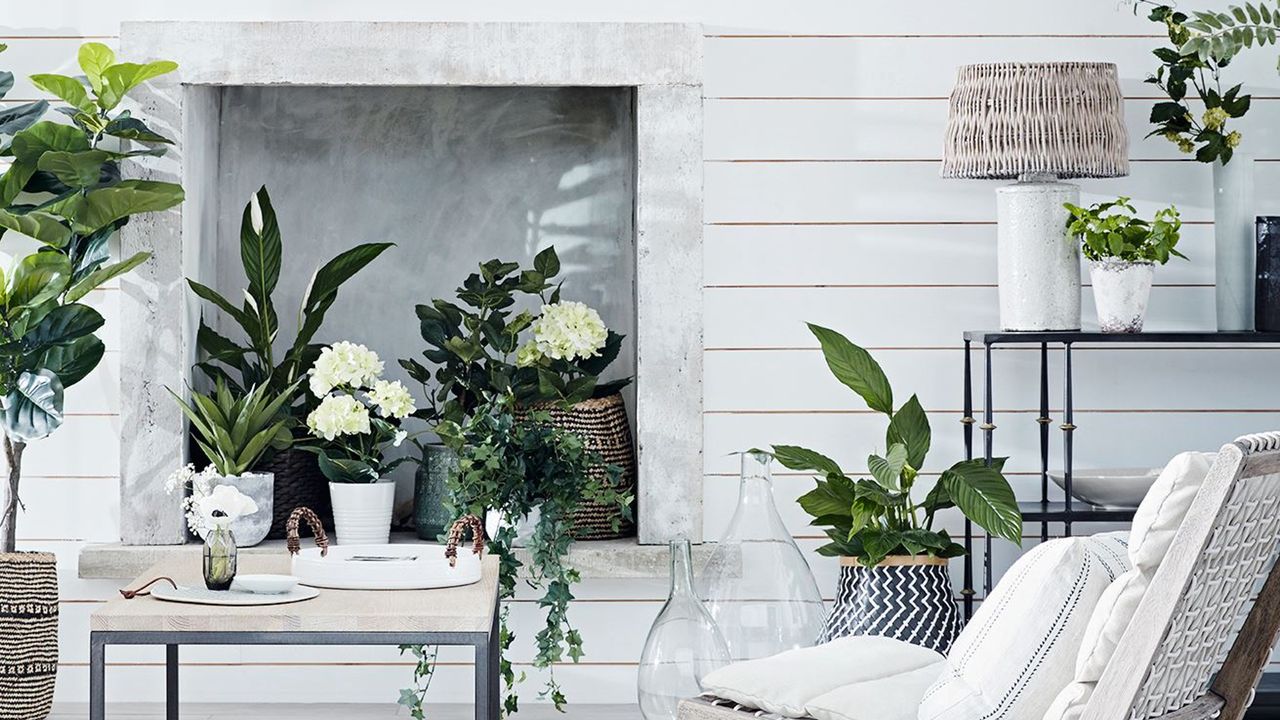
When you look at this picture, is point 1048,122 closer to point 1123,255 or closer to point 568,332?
point 1123,255

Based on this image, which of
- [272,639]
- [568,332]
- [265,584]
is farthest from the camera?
[568,332]

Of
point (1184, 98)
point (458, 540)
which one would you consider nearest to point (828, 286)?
point (1184, 98)

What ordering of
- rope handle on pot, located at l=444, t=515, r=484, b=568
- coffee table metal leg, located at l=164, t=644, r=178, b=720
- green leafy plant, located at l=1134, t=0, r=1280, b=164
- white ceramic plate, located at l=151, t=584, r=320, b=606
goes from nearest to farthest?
white ceramic plate, located at l=151, t=584, r=320, b=606
rope handle on pot, located at l=444, t=515, r=484, b=568
coffee table metal leg, located at l=164, t=644, r=178, b=720
green leafy plant, located at l=1134, t=0, r=1280, b=164

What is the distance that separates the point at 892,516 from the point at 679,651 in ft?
2.38

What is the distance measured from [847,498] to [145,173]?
6.50 feet

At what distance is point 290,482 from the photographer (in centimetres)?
369

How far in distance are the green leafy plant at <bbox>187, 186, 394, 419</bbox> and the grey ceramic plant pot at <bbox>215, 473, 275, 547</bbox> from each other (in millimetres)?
248

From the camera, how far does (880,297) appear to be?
141 inches

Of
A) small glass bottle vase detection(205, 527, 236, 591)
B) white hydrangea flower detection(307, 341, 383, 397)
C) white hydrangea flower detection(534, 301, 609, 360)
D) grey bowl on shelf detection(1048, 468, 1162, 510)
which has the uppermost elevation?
white hydrangea flower detection(534, 301, 609, 360)

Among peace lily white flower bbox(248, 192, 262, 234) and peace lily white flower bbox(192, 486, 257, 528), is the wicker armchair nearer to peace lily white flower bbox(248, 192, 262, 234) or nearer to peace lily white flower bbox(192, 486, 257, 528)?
peace lily white flower bbox(192, 486, 257, 528)

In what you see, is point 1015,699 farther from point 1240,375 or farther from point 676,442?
point 1240,375

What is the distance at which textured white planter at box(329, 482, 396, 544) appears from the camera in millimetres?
3539

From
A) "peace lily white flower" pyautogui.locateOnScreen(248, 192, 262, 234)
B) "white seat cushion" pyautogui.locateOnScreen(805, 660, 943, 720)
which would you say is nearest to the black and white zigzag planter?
"white seat cushion" pyautogui.locateOnScreen(805, 660, 943, 720)

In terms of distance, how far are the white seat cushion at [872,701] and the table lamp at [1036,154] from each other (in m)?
A: 1.27
